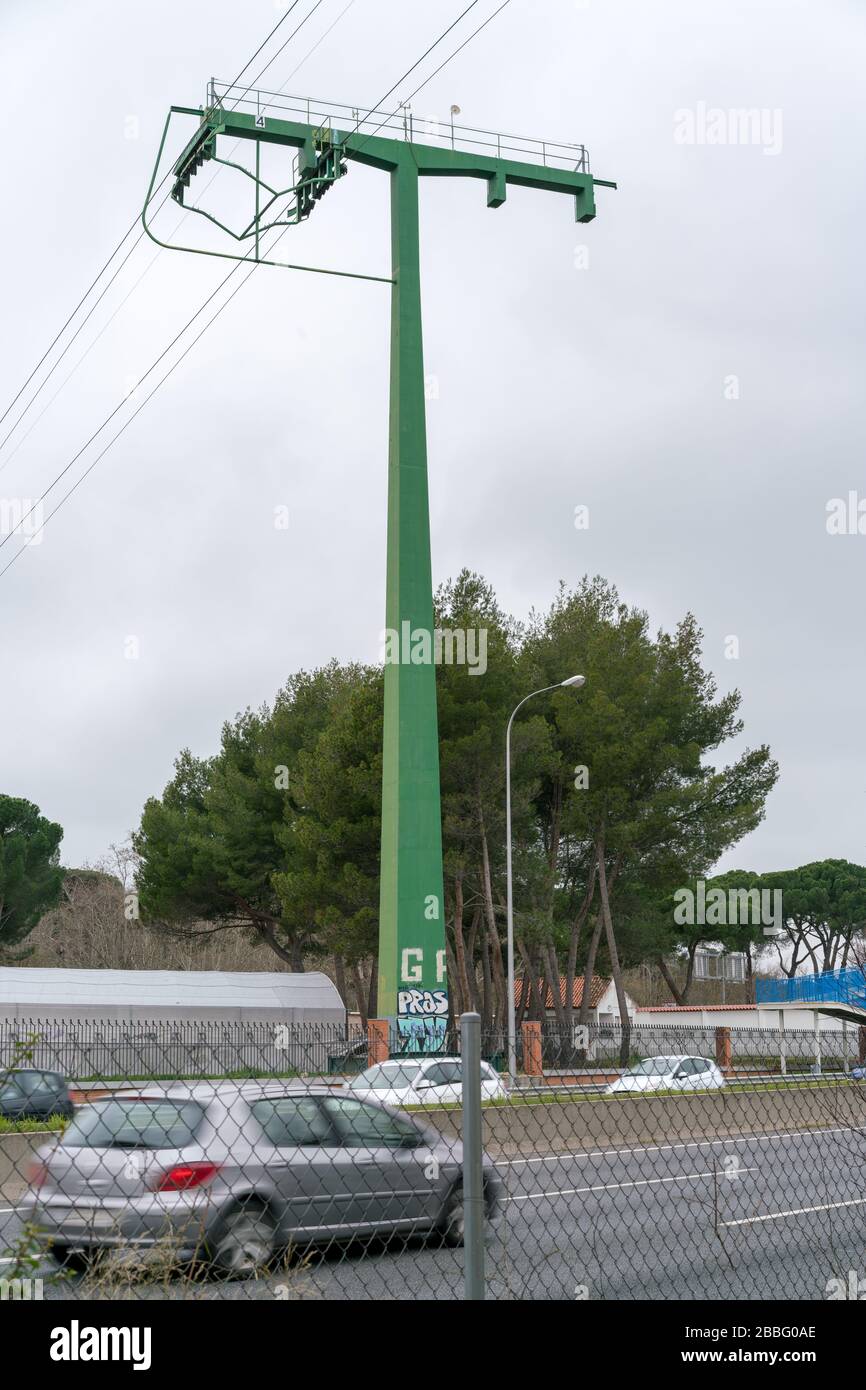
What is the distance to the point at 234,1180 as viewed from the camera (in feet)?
17.2

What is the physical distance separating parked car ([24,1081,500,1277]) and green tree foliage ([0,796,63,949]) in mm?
60093

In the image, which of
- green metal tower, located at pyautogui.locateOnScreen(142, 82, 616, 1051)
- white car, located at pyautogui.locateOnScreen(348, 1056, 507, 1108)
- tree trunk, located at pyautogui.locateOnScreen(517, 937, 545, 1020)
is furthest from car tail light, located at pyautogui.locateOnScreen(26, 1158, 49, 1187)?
tree trunk, located at pyautogui.locateOnScreen(517, 937, 545, 1020)

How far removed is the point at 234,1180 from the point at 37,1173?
72 cm

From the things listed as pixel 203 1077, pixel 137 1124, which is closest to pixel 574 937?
pixel 203 1077

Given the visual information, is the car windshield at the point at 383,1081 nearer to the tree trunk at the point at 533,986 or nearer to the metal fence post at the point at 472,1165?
Result: the metal fence post at the point at 472,1165

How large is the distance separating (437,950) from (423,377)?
504 inches

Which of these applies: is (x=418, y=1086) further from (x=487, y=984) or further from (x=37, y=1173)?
(x=487, y=984)

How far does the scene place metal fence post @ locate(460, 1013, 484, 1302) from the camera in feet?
10.8

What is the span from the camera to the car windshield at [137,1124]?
5.39 metres

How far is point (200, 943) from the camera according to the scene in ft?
194

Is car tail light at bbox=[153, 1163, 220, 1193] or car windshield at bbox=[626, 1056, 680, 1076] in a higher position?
car tail light at bbox=[153, 1163, 220, 1193]

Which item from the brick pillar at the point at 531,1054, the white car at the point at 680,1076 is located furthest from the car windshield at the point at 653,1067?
the brick pillar at the point at 531,1054

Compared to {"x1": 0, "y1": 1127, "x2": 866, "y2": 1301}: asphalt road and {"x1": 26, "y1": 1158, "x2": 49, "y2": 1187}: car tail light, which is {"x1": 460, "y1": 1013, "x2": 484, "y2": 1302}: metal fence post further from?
{"x1": 26, "y1": 1158, "x2": 49, "y2": 1187}: car tail light

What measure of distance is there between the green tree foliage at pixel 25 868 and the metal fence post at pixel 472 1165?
206 feet
